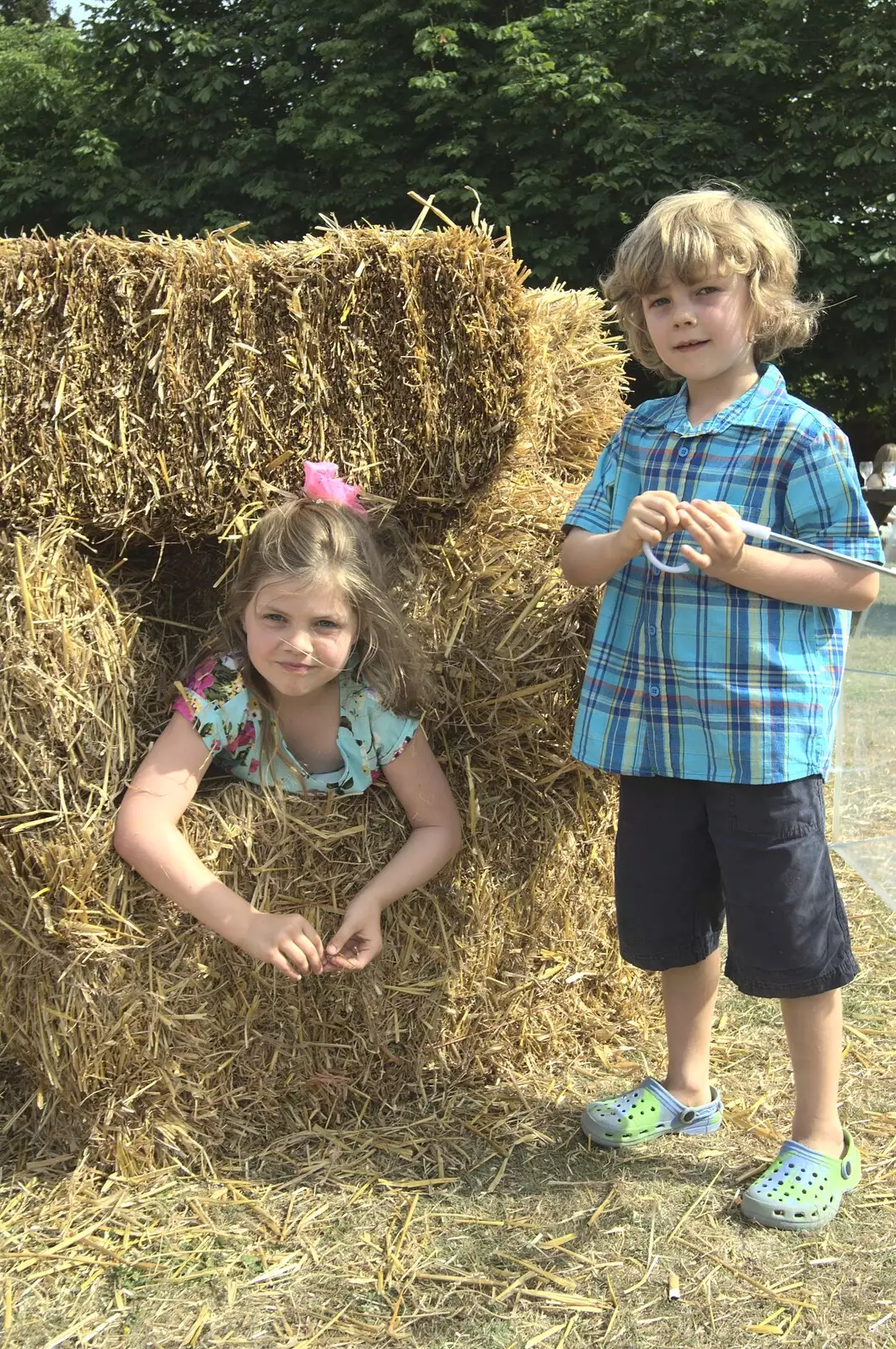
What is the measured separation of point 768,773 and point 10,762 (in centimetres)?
135

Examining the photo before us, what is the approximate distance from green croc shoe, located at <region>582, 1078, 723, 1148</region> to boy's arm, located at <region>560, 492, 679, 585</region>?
1051 mm

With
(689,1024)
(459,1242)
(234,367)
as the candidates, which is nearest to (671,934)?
(689,1024)

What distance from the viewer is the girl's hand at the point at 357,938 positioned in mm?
2221

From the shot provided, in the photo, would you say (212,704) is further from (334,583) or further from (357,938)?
(357,938)

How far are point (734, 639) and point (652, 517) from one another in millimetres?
291

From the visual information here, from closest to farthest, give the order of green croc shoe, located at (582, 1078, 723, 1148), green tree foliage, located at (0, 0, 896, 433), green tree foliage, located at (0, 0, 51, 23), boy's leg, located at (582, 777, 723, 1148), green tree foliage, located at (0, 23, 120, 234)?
boy's leg, located at (582, 777, 723, 1148) < green croc shoe, located at (582, 1078, 723, 1148) < green tree foliage, located at (0, 0, 896, 433) < green tree foliage, located at (0, 23, 120, 234) < green tree foliage, located at (0, 0, 51, 23)

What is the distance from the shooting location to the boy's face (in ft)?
6.78

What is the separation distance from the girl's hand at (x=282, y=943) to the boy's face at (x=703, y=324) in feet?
4.07

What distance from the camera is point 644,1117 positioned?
2.34 metres

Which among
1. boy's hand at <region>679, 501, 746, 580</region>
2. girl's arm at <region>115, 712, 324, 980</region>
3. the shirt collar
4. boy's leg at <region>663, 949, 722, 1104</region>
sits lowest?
boy's leg at <region>663, 949, 722, 1104</region>

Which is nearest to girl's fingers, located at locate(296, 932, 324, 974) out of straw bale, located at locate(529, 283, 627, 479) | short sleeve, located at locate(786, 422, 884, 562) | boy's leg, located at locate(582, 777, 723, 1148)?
boy's leg, located at locate(582, 777, 723, 1148)

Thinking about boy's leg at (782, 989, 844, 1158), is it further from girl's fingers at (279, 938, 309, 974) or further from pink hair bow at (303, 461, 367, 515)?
pink hair bow at (303, 461, 367, 515)

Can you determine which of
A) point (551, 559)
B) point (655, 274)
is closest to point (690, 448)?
point (655, 274)

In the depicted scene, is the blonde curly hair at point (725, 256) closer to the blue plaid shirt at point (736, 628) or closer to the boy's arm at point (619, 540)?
the blue plaid shirt at point (736, 628)
